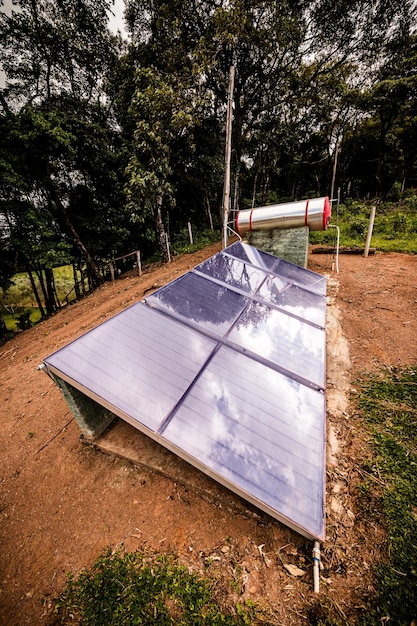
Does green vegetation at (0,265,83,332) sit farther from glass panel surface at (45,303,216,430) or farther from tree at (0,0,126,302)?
glass panel surface at (45,303,216,430)

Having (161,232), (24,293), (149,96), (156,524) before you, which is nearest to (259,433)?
(156,524)

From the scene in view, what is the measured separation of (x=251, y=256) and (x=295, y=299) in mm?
1508

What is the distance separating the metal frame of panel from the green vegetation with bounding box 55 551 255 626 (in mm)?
937

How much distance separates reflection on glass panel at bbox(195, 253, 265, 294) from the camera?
3.76 m

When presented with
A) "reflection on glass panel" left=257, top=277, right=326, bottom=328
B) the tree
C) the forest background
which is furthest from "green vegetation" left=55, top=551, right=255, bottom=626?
the tree

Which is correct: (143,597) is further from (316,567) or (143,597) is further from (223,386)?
(223,386)

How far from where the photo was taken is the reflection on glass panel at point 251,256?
4679 mm

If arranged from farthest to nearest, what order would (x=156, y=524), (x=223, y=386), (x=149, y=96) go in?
(x=149, y=96), (x=156, y=524), (x=223, y=386)

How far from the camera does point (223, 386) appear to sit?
7.00 feet

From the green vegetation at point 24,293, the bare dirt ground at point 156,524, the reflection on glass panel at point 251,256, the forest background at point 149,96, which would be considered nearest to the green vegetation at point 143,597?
the bare dirt ground at point 156,524

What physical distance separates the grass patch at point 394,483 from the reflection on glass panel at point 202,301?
214cm

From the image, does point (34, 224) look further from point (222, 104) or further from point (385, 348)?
point (385, 348)

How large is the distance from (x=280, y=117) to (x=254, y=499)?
781 inches

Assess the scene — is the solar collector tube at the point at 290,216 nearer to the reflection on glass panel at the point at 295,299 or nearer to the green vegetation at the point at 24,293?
the reflection on glass panel at the point at 295,299
